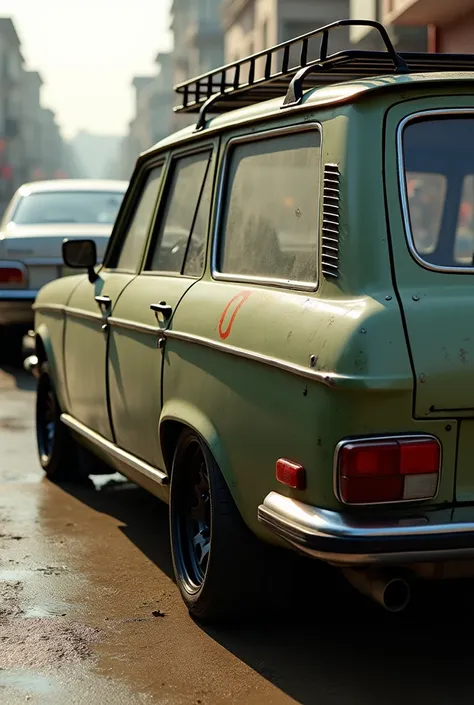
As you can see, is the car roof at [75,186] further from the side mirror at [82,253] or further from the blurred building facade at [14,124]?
the blurred building facade at [14,124]

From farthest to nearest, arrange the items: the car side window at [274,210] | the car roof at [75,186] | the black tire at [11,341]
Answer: the car roof at [75,186]
the black tire at [11,341]
the car side window at [274,210]

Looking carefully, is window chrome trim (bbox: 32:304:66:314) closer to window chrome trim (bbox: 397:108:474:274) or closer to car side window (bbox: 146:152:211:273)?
car side window (bbox: 146:152:211:273)

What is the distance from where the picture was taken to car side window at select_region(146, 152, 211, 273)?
16.4 feet

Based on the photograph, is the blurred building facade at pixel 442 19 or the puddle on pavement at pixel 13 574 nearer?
the puddle on pavement at pixel 13 574

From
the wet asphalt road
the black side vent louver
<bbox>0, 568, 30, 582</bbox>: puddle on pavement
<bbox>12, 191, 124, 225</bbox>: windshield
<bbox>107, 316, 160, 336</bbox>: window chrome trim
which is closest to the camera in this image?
the black side vent louver

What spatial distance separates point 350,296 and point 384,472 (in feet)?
1.77

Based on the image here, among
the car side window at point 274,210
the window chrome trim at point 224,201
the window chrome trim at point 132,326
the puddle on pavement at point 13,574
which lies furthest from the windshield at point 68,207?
the car side window at point 274,210

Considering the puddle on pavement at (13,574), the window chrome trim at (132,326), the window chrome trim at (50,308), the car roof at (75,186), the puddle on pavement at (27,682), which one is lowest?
the puddle on pavement at (13,574)

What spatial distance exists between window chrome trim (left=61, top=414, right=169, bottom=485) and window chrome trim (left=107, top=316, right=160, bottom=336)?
56 centimetres

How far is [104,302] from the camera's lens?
5.77 metres

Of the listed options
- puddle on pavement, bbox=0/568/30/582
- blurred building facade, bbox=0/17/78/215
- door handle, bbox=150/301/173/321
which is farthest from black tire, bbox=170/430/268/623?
blurred building facade, bbox=0/17/78/215

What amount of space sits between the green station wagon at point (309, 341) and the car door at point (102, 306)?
0.56ft

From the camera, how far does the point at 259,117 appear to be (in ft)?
14.4

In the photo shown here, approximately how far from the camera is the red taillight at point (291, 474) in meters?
3.63
